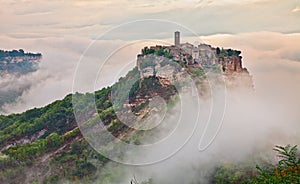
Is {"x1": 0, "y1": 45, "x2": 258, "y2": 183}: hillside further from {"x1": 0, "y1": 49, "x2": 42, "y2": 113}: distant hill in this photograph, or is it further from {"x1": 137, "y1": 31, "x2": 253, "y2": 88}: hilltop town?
{"x1": 0, "y1": 49, "x2": 42, "y2": 113}: distant hill

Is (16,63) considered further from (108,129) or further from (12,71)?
(108,129)

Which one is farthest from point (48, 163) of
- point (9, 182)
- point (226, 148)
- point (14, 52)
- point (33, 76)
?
point (33, 76)

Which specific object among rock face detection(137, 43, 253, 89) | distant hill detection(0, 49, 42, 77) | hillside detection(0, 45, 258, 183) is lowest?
hillside detection(0, 45, 258, 183)

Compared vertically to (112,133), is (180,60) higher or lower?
higher

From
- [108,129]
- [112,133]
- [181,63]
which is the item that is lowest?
[112,133]

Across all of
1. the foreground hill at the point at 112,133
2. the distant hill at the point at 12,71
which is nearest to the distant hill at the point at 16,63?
the distant hill at the point at 12,71

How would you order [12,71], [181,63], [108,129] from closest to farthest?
[108,129] < [181,63] < [12,71]

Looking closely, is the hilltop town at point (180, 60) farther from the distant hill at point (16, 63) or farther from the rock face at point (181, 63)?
the distant hill at point (16, 63)

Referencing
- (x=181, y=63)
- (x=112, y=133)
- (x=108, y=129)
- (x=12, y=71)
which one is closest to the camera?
(x=112, y=133)

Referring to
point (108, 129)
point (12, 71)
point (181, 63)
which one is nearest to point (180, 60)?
point (181, 63)

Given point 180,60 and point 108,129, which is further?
point 180,60

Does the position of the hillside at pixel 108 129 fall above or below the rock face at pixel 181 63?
below

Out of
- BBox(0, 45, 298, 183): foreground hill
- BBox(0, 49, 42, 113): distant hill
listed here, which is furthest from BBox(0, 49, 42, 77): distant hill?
BBox(0, 45, 298, 183): foreground hill

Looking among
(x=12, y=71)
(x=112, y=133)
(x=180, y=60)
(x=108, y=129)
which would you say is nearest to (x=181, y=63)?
(x=180, y=60)
